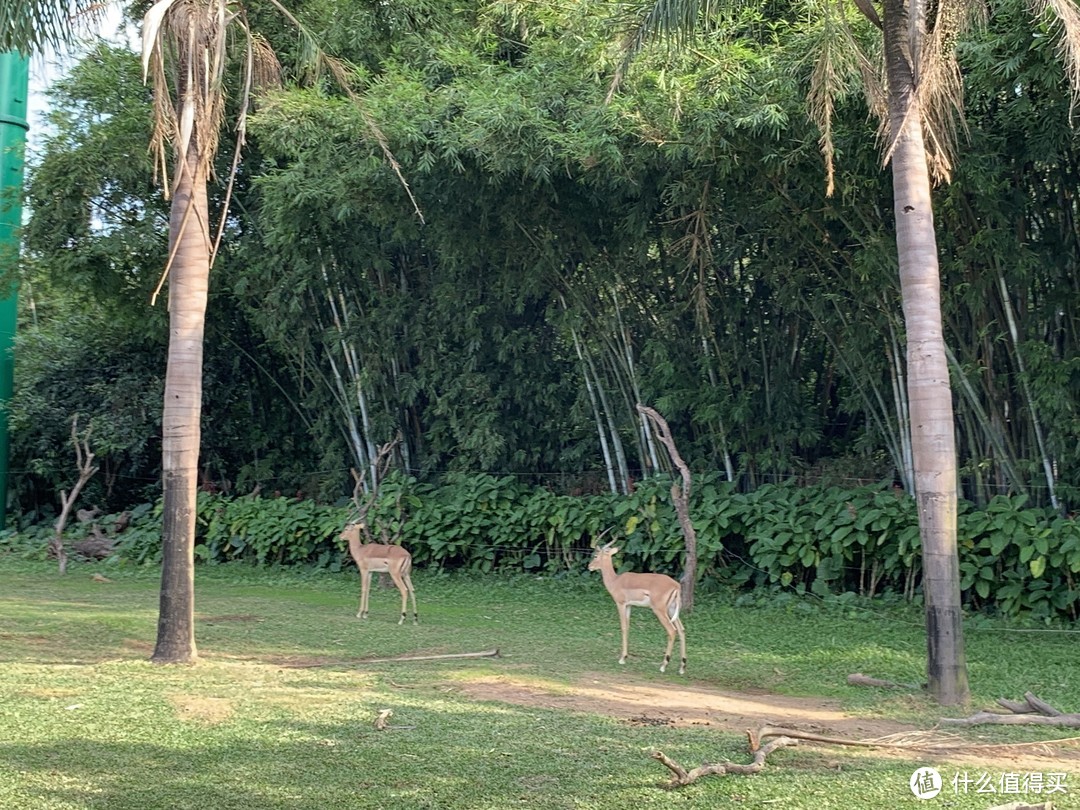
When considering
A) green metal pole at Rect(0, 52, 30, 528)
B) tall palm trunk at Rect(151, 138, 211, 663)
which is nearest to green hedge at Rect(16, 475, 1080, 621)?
green metal pole at Rect(0, 52, 30, 528)

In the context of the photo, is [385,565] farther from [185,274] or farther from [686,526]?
[185,274]

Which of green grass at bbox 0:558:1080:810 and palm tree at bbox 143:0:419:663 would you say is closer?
green grass at bbox 0:558:1080:810

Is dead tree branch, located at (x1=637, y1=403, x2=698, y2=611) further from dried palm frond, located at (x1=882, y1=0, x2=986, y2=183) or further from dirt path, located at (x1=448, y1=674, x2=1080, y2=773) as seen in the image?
dried palm frond, located at (x1=882, y1=0, x2=986, y2=183)

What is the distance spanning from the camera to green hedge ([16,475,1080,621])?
351 inches

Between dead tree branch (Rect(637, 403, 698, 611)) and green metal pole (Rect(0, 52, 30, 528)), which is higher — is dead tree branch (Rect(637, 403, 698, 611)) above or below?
below

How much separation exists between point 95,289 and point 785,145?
385 inches

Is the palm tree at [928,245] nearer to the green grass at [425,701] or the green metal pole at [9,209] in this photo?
the green grass at [425,701]

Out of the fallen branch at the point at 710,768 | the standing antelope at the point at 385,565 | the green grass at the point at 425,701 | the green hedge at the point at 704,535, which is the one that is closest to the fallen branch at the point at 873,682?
the green grass at the point at 425,701

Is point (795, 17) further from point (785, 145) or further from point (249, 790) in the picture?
point (249, 790)

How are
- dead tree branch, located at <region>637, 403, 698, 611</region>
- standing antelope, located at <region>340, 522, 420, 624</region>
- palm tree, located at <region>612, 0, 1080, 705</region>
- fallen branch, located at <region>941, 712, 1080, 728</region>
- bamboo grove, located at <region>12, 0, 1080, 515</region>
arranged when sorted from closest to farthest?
fallen branch, located at <region>941, 712, 1080, 728</region> < palm tree, located at <region>612, 0, 1080, 705</region> < bamboo grove, located at <region>12, 0, 1080, 515</region> < standing antelope, located at <region>340, 522, 420, 624</region> < dead tree branch, located at <region>637, 403, 698, 611</region>

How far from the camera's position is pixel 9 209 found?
1559 cm

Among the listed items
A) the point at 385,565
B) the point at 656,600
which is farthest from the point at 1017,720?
the point at 385,565

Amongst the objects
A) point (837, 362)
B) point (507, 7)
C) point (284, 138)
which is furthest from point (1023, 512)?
point (284, 138)

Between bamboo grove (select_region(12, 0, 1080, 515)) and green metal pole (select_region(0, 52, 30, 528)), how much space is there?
62cm
